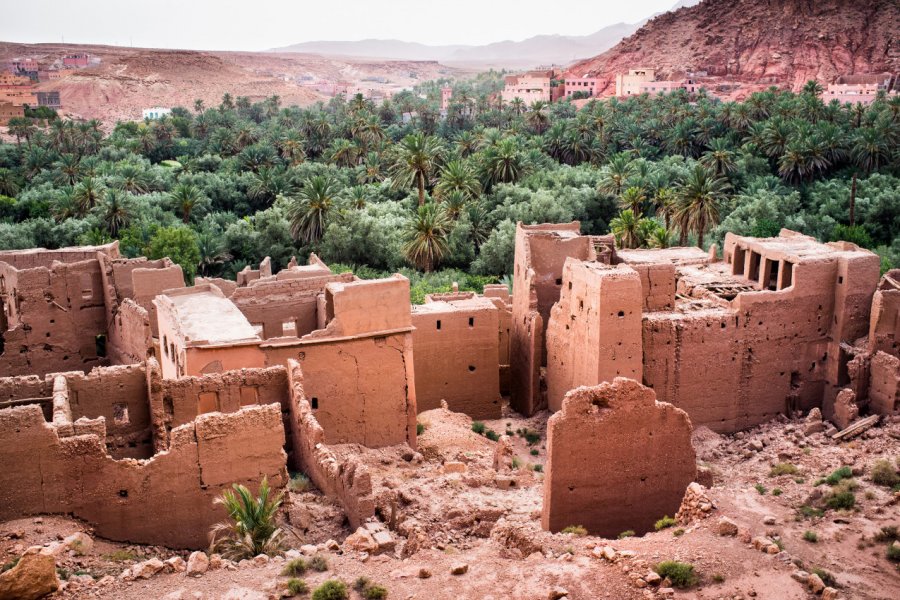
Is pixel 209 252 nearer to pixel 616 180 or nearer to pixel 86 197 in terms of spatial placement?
pixel 86 197

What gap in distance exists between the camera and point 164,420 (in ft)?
57.7

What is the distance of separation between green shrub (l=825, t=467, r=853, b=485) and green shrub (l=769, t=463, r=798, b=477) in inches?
46.8

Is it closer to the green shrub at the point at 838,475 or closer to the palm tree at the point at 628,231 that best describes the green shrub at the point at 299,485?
the green shrub at the point at 838,475

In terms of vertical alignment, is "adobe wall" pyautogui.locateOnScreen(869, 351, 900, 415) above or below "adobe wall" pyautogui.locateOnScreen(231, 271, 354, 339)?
below

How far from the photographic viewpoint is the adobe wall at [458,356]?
26.8 m

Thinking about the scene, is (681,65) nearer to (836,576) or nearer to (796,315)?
(796,315)

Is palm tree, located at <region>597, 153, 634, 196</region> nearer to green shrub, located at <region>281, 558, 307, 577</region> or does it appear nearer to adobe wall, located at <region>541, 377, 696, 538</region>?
adobe wall, located at <region>541, 377, 696, 538</region>

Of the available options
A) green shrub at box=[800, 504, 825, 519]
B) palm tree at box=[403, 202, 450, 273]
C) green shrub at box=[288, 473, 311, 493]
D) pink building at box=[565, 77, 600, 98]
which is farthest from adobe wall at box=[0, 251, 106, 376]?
pink building at box=[565, 77, 600, 98]

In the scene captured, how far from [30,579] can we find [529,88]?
117032 mm

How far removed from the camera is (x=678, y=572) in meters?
13.0

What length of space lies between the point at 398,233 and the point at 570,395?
107 feet

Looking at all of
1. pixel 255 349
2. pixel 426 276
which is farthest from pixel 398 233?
pixel 255 349

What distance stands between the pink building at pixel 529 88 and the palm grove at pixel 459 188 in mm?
42999

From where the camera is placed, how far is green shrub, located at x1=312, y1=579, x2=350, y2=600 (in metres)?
12.2
